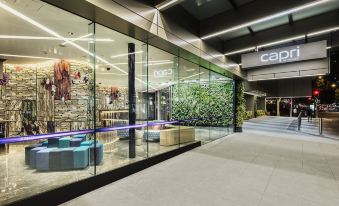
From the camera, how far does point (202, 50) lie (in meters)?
6.48

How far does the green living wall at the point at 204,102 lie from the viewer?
32.6 feet

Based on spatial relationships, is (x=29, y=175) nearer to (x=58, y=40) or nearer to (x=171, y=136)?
(x=58, y=40)

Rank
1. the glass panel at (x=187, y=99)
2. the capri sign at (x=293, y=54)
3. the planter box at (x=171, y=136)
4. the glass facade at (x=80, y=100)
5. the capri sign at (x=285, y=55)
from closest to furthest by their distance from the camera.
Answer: the glass facade at (x=80, y=100) < the capri sign at (x=293, y=54) < the capri sign at (x=285, y=55) < the planter box at (x=171, y=136) < the glass panel at (x=187, y=99)

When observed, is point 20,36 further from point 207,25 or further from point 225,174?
point 225,174

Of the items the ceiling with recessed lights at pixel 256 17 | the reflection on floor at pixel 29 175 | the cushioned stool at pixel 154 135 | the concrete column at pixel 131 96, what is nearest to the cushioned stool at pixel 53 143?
the reflection on floor at pixel 29 175

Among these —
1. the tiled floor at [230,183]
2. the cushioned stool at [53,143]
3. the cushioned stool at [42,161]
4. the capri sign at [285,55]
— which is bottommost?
the tiled floor at [230,183]

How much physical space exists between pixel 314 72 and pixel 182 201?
28.8 ft

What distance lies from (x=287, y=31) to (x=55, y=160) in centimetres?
757

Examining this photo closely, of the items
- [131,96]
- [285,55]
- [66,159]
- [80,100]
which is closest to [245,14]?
[285,55]

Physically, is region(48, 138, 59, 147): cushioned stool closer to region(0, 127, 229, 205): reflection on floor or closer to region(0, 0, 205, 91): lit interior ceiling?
region(0, 127, 229, 205): reflection on floor

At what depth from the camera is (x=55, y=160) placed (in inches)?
174

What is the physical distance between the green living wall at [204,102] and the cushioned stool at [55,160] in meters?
5.93

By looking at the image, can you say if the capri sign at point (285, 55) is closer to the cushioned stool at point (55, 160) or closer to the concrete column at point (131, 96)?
the concrete column at point (131, 96)

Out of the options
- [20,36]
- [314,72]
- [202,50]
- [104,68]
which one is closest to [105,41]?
[20,36]
